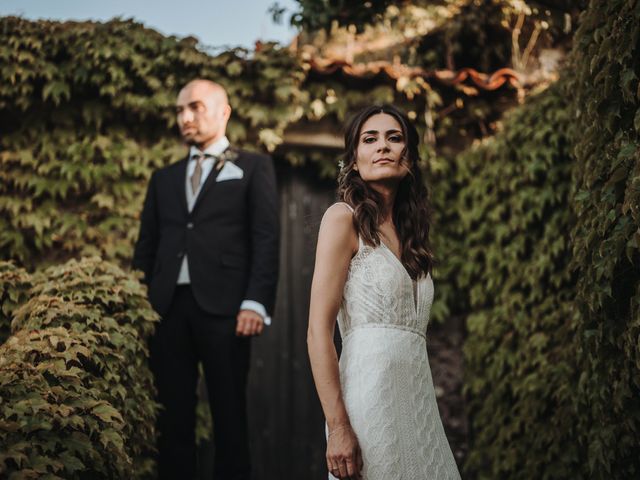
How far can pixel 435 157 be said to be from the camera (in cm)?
562

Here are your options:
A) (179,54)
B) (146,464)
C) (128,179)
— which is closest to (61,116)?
(128,179)

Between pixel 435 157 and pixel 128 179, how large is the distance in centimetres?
252

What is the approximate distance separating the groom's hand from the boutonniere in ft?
2.95

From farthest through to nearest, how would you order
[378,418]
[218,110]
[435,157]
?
[435,157]
[218,110]
[378,418]

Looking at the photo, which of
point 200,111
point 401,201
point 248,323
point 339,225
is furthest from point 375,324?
point 200,111

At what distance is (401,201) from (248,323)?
1.29 meters

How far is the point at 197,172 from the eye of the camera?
3.85 metres

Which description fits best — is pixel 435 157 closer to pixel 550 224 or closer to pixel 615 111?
pixel 550 224

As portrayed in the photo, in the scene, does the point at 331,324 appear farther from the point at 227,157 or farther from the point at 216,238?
the point at 227,157

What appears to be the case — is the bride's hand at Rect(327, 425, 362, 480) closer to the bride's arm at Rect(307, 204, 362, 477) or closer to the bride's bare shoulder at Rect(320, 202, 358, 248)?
the bride's arm at Rect(307, 204, 362, 477)

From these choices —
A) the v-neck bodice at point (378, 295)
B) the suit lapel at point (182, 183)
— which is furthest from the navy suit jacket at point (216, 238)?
the v-neck bodice at point (378, 295)

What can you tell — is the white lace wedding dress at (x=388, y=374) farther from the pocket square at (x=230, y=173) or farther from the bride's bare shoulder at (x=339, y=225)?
the pocket square at (x=230, y=173)

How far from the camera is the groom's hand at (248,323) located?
346cm

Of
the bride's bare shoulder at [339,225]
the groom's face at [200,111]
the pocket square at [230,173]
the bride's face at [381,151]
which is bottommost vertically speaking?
the bride's bare shoulder at [339,225]
